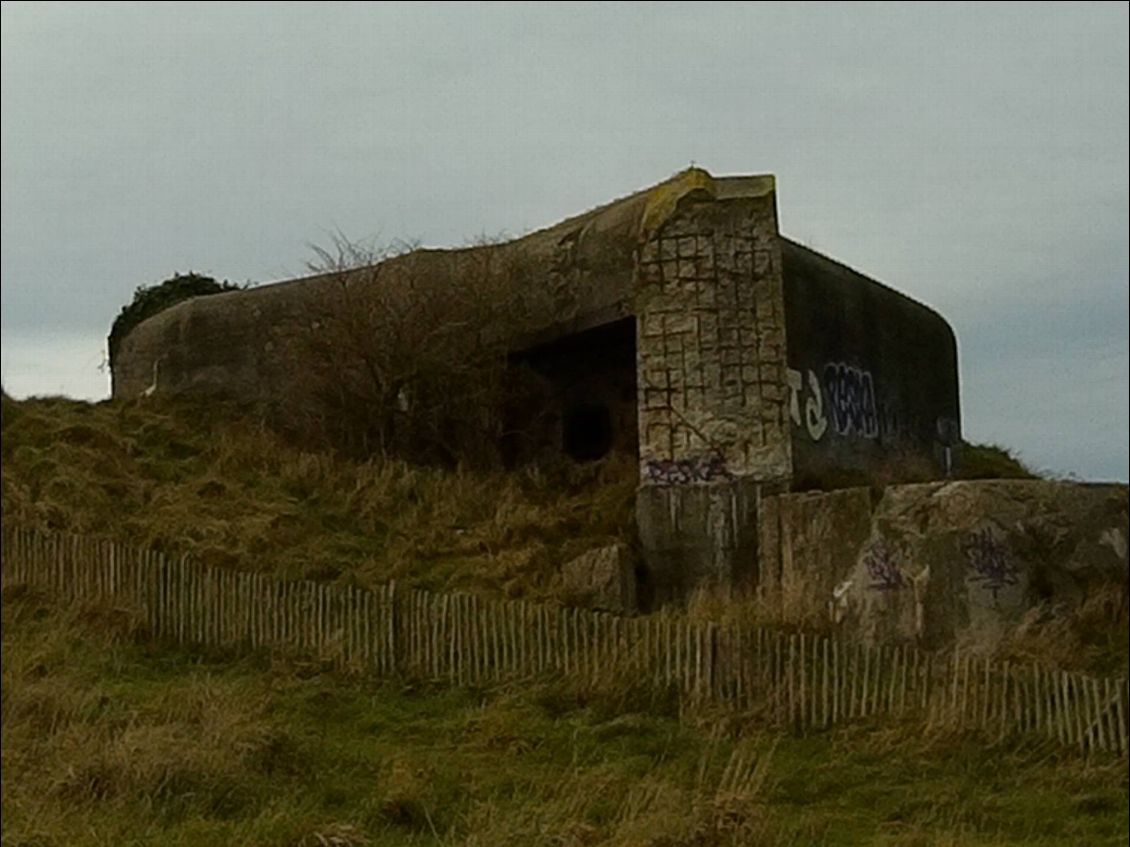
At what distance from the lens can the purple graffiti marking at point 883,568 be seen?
11.1 metres

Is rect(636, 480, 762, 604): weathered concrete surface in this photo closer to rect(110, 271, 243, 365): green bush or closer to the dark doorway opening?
the dark doorway opening

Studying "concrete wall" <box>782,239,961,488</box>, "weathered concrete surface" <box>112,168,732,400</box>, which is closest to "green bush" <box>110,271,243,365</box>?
"weathered concrete surface" <box>112,168,732,400</box>

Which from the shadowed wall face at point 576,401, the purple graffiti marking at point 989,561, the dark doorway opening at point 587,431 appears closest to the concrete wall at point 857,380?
the shadowed wall face at point 576,401

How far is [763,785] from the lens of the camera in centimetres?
818

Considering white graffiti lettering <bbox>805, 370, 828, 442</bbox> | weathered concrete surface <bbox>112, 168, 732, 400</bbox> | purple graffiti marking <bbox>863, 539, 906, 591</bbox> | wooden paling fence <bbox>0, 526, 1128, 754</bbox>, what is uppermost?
weathered concrete surface <bbox>112, 168, 732, 400</bbox>

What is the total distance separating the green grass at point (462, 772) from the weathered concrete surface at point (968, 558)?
187 centimetres

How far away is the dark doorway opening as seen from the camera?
16.7m

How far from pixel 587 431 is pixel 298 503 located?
350 cm

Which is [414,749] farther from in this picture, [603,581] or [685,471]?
[685,471]

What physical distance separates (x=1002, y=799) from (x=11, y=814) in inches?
196

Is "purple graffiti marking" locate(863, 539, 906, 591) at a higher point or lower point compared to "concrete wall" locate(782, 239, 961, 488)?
lower

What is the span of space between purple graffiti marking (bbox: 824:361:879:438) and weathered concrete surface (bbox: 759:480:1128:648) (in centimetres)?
321

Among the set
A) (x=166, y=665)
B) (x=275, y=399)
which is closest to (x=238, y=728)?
(x=166, y=665)

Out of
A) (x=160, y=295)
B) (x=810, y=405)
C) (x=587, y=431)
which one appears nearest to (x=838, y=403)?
(x=810, y=405)
